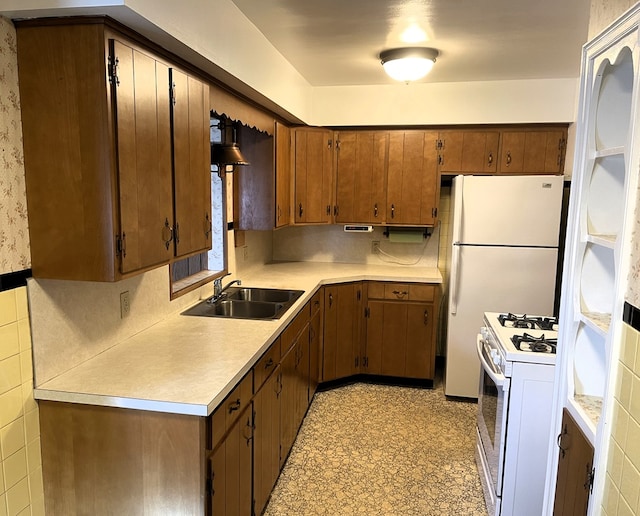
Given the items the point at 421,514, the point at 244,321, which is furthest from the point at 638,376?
the point at 244,321

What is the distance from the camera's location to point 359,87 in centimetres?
386

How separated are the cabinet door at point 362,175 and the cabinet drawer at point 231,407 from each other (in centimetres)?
229

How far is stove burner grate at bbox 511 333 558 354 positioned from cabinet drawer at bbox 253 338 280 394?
1151 millimetres

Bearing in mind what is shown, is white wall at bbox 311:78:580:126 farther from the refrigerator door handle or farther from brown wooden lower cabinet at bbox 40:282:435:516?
brown wooden lower cabinet at bbox 40:282:435:516

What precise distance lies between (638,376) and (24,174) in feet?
6.29

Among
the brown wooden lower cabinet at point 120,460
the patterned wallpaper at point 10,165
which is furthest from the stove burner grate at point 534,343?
the patterned wallpaper at point 10,165

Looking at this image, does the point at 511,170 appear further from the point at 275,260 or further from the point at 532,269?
the point at 275,260

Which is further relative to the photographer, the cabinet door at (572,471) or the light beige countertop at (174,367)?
the light beige countertop at (174,367)

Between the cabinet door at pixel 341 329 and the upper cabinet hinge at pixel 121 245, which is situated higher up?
the upper cabinet hinge at pixel 121 245

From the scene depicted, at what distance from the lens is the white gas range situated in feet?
6.92

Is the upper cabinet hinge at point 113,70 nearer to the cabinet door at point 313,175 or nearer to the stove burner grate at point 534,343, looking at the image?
the stove burner grate at point 534,343

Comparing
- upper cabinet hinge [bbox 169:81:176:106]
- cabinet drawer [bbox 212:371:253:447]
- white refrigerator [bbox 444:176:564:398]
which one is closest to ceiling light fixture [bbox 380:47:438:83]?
white refrigerator [bbox 444:176:564:398]

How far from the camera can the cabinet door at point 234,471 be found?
169 centimetres

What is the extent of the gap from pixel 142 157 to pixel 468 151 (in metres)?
2.86
